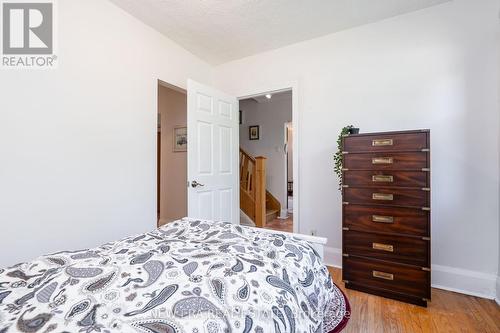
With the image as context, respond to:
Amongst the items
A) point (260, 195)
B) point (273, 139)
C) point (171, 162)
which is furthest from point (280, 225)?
point (171, 162)

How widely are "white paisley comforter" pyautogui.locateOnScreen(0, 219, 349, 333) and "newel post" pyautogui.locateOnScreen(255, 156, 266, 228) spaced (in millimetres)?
3013

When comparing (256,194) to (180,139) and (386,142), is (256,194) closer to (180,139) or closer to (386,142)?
(180,139)

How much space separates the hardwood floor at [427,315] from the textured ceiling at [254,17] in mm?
2637

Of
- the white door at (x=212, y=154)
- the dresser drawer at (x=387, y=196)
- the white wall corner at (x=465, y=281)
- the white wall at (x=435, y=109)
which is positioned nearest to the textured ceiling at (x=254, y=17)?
the white wall at (x=435, y=109)

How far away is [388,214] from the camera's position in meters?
1.98

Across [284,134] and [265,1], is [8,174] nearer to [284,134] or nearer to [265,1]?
[265,1]

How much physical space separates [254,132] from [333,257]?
12.2ft

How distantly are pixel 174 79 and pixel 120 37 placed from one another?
2.30 ft

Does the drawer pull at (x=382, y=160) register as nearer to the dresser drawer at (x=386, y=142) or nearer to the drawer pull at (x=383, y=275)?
the dresser drawer at (x=386, y=142)

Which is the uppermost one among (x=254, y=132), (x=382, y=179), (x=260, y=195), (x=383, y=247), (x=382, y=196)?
(x=254, y=132)

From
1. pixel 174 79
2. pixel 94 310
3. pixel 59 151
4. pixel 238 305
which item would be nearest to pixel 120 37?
pixel 174 79

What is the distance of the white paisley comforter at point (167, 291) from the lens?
25.1 inches

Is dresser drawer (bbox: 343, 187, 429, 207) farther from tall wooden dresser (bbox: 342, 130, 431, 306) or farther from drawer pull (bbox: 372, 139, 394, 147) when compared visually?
drawer pull (bbox: 372, 139, 394, 147)

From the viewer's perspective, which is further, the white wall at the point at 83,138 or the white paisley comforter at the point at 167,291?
Result: the white wall at the point at 83,138
